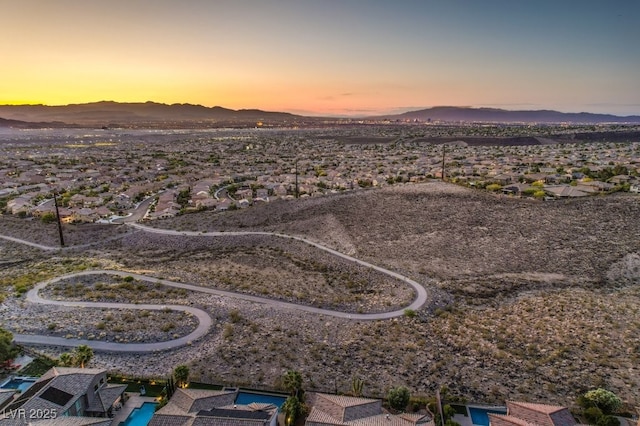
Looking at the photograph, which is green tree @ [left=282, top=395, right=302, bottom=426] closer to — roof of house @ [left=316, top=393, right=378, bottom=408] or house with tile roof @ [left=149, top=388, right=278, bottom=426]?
house with tile roof @ [left=149, top=388, right=278, bottom=426]

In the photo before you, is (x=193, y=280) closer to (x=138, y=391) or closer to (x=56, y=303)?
(x=56, y=303)

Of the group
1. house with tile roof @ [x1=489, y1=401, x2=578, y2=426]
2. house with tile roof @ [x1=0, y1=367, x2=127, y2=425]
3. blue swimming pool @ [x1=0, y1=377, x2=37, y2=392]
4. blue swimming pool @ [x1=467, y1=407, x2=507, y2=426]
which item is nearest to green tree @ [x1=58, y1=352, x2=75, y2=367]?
blue swimming pool @ [x1=0, y1=377, x2=37, y2=392]

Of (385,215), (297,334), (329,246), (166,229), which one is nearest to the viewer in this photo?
(297,334)

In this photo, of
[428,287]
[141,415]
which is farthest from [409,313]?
[141,415]

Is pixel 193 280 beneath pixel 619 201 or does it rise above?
beneath

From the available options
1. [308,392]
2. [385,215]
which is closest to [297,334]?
[308,392]

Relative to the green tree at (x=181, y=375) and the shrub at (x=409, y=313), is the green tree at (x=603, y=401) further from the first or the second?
the green tree at (x=181, y=375)
